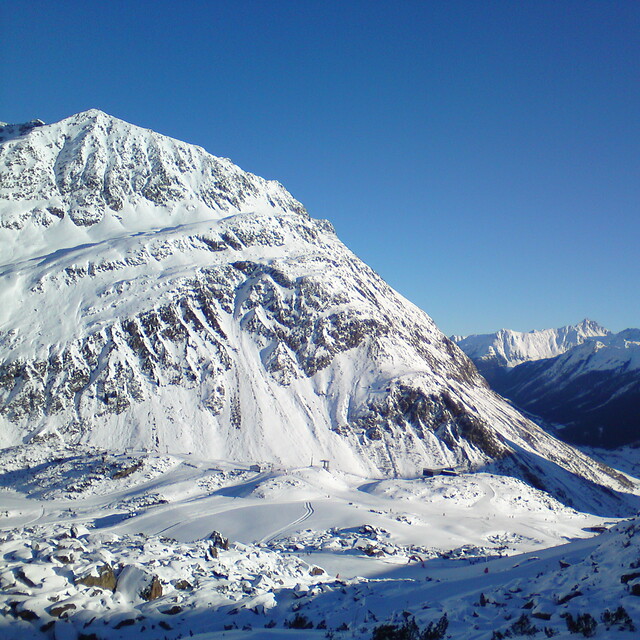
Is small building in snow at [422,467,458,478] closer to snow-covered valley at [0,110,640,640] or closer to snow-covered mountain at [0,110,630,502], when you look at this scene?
snow-covered valley at [0,110,640,640]

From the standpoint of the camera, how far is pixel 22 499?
51.6 metres

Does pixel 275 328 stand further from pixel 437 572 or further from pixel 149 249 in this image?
pixel 437 572

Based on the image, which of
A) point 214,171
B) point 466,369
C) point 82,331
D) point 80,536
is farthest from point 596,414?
point 80,536

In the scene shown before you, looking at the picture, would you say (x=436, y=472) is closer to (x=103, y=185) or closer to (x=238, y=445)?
(x=238, y=445)

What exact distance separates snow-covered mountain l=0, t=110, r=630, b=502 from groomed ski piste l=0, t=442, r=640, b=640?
17.7 m

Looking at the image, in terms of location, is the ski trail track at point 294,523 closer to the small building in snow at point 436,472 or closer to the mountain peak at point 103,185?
the small building in snow at point 436,472

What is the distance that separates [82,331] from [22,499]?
100ft

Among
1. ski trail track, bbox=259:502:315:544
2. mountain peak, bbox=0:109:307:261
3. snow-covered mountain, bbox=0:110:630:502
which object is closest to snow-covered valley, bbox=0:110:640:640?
ski trail track, bbox=259:502:315:544

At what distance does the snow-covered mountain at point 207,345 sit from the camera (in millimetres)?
69875

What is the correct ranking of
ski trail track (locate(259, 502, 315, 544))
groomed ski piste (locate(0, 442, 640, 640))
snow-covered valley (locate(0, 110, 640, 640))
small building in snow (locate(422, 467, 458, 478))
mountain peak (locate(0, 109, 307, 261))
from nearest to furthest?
1. groomed ski piste (locate(0, 442, 640, 640))
2. snow-covered valley (locate(0, 110, 640, 640))
3. ski trail track (locate(259, 502, 315, 544))
4. small building in snow (locate(422, 467, 458, 478))
5. mountain peak (locate(0, 109, 307, 261))

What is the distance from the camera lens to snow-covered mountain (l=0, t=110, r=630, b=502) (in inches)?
2751

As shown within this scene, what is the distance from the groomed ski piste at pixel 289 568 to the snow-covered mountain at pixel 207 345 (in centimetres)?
1772

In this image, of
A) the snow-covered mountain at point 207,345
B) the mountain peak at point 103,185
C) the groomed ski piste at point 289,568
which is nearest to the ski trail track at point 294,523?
the groomed ski piste at point 289,568

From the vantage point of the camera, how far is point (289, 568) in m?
21.9
